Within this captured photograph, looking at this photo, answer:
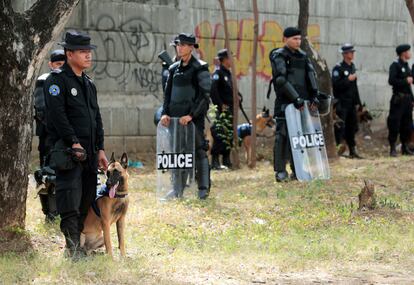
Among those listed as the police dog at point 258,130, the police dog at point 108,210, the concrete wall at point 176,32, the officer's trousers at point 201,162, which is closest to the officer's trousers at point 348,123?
the police dog at point 258,130

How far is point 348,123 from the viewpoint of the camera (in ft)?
55.1

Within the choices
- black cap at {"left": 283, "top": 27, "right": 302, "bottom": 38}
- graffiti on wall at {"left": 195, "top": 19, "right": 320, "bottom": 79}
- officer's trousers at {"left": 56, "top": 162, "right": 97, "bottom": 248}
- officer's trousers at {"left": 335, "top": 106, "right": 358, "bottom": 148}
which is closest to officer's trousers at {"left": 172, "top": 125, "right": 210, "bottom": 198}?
black cap at {"left": 283, "top": 27, "right": 302, "bottom": 38}

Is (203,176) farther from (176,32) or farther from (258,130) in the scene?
(176,32)

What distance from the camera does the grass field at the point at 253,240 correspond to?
6969 millimetres

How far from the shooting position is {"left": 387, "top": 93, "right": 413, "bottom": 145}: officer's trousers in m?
16.7

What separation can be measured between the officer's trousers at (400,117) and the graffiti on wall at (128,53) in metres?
4.31

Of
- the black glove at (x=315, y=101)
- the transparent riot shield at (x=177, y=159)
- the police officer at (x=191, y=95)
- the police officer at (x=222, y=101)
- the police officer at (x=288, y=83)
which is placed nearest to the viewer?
A: the police officer at (x=191, y=95)

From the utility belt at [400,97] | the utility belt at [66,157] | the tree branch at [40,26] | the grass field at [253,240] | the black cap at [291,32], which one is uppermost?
the black cap at [291,32]

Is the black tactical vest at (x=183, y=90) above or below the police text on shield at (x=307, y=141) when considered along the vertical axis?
above

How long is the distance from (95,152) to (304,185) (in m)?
4.51

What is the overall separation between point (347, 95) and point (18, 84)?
1006cm

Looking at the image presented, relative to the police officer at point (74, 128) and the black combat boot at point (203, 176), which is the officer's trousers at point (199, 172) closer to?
the black combat boot at point (203, 176)

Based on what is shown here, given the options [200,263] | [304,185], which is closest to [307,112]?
[304,185]

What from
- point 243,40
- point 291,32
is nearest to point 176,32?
point 243,40
